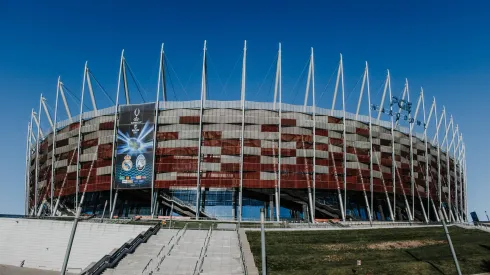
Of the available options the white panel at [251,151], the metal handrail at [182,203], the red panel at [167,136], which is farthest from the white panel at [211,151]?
the metal handrail at [182,203]

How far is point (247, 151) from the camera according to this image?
332 feet

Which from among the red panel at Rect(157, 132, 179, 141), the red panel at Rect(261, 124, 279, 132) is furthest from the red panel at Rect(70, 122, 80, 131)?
the red panel at Rect(261, 124, 279, 132)

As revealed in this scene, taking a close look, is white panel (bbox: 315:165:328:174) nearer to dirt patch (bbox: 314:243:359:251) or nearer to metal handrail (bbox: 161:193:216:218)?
metal handrail (bbox: 161:193:216:218)

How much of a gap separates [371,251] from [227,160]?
53.6 meters

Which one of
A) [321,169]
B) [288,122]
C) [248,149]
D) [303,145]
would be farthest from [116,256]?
[321,169]

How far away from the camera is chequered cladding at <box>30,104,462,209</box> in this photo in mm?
100625

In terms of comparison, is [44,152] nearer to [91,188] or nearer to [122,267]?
[91,188]

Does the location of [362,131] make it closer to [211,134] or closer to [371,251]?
[211,134]

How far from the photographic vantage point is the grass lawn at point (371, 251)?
135 feet

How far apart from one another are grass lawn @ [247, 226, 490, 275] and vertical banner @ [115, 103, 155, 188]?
45.2m

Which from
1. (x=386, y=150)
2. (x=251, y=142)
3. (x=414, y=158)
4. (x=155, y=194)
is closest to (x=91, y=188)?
(x=155, y=194)

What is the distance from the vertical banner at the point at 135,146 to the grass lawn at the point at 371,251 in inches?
1779

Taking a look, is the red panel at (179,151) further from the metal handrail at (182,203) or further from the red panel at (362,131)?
the red panel at (362,131)

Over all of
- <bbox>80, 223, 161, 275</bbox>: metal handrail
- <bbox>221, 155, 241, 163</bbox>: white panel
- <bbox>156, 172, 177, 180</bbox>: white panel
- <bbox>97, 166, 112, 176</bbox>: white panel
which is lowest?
<bbox>80, 223, 161, 275</bbox>: metal handrail
